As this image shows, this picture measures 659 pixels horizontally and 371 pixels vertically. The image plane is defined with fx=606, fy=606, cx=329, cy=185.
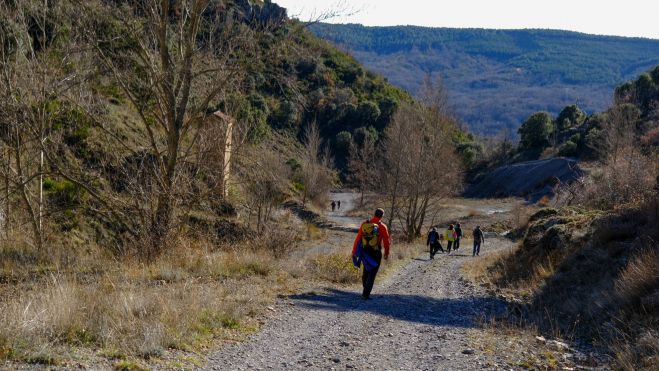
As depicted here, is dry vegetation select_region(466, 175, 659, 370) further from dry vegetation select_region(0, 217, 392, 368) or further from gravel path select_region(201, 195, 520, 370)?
dry vegetation select_region(0, 217, 392, 368)

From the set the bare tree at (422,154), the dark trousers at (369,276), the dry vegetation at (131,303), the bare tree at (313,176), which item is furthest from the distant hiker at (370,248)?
the bare tree at (313,176)

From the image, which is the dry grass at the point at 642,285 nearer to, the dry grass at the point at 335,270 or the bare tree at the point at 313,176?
the dry grass at the point at 335,270

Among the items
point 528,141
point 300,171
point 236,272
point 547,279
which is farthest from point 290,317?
point 528,141

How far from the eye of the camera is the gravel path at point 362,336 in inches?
239

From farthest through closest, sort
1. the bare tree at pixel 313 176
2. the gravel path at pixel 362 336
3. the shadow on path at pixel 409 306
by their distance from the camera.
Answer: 1. the bare tree at pixel 313 176
2. the shadow on path at pixel 409 306
3. the gravel path at pixel 362 336

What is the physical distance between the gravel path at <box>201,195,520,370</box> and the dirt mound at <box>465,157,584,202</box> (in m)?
43.9

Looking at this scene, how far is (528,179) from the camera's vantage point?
62562 mm

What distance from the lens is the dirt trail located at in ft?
20.0

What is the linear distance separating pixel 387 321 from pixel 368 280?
85.3 inches

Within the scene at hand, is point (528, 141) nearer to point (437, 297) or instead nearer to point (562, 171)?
point (562, 171)

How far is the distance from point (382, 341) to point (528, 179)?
58.8 m

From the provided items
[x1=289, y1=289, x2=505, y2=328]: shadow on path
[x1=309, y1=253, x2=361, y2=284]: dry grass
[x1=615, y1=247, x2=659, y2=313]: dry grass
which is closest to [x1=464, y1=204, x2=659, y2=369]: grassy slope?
[x1=615, y1=247, x2=659, y2=313]: dry grass

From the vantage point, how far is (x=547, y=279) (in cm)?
1359

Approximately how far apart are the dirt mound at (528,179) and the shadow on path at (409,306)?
138 ft
